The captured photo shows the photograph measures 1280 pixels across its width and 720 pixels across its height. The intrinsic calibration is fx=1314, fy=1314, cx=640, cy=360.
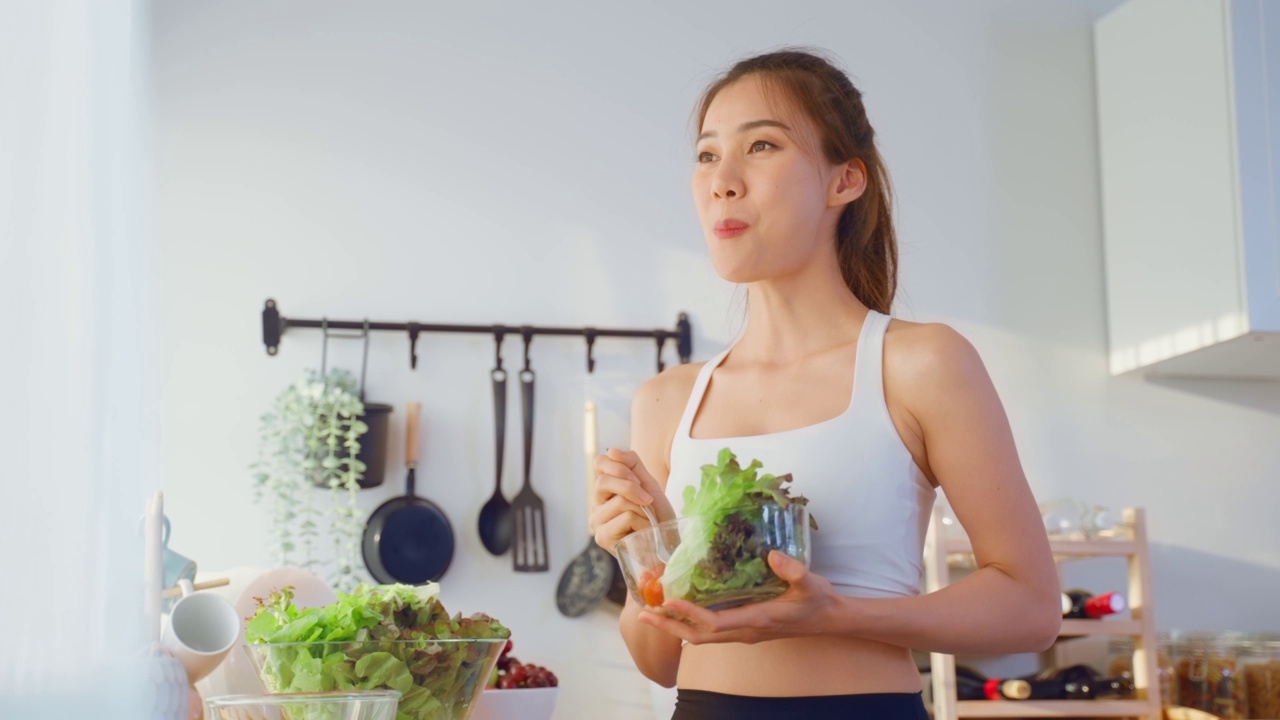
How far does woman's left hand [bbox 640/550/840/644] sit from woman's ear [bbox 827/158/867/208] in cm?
38

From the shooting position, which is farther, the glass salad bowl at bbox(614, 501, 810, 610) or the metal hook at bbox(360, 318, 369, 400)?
the metal hook at bbox(360, 318, 369, 400)

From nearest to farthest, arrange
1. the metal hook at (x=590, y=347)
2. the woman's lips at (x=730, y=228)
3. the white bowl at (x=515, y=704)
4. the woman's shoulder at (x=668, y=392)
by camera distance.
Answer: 1. the woman's lips at (x=730, y=228)
2. the woman's shoulder at (x=668, y=392)
3. the white bowl at (x=515, y=704)
4. the metal hook at (x=590, y=347)

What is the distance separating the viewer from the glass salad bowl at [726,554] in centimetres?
83

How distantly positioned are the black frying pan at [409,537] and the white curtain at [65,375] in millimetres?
535

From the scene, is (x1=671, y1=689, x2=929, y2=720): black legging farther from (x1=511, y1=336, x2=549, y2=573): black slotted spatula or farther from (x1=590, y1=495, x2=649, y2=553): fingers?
(x1=511, y1=336, x2=549, y2=573): black slotted spatula

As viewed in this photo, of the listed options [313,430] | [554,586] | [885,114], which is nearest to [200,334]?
[313,430]

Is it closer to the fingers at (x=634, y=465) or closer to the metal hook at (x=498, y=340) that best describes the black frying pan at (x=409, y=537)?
the metal hook at (x=498, y=340)

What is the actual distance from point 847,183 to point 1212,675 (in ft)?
5.65

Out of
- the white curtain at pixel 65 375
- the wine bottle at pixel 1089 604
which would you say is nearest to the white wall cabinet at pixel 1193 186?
the wine bottle at pixel 1089 604

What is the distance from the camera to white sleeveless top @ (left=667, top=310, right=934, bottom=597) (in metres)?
0.96

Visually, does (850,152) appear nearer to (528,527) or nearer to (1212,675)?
(528,527)

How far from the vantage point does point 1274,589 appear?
8.91ft

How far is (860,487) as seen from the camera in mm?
960

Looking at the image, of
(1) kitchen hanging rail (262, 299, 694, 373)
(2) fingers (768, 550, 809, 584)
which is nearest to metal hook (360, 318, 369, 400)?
(1) kitchen hanging rail (262, 299, 694, 373)
